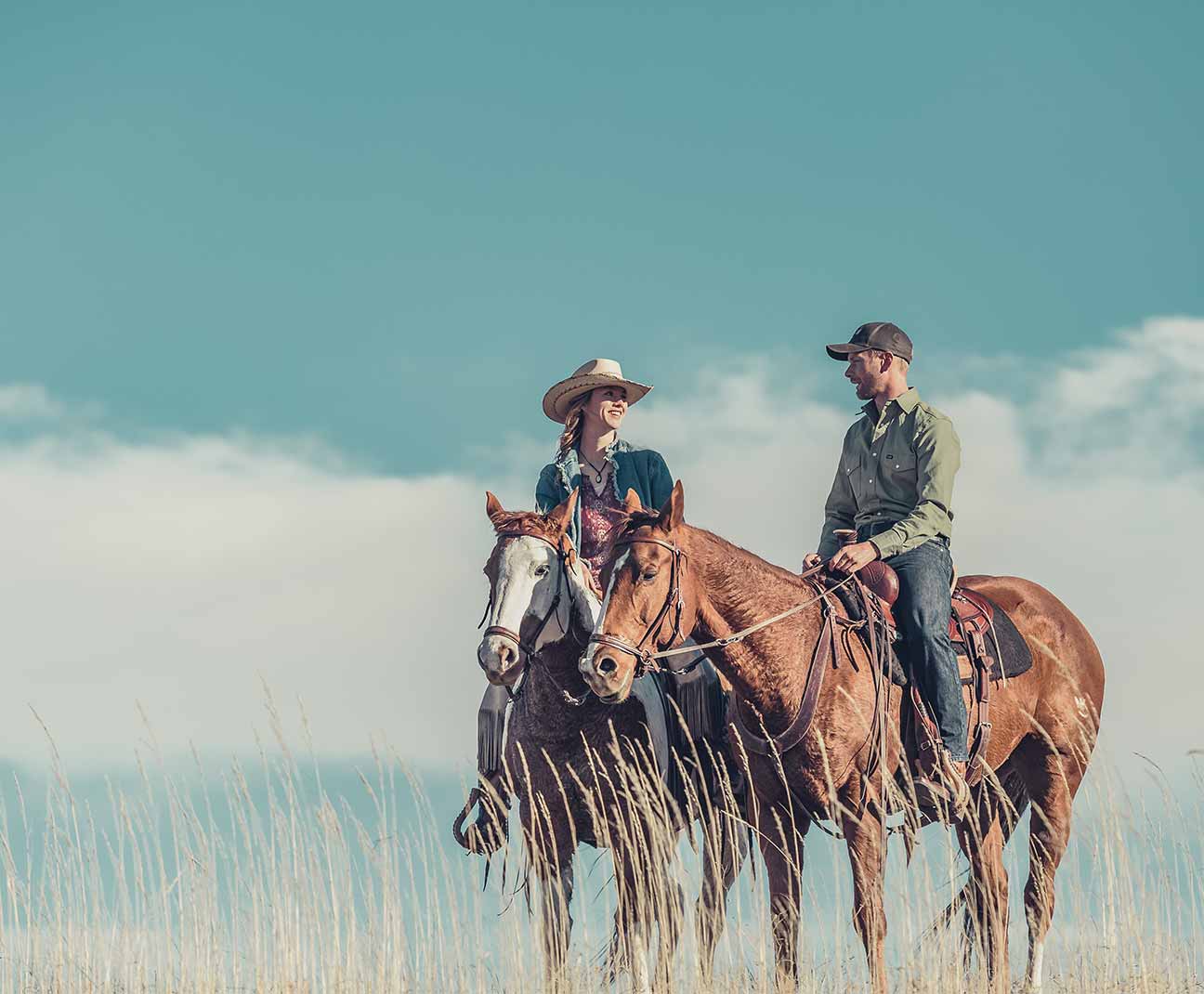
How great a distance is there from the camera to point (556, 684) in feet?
27.8

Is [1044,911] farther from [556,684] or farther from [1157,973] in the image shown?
[556,684]

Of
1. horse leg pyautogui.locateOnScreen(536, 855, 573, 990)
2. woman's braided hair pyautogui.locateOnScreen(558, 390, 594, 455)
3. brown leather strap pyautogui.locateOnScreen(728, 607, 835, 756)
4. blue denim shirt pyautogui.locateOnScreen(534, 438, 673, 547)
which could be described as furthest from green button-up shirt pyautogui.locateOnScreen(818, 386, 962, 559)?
→ horse leg pyautogui.locateOnScreen(536, 855, 573, 990)

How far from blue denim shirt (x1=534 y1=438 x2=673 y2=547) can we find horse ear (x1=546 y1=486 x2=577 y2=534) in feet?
2.03

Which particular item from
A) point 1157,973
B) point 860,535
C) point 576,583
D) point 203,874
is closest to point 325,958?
point 203,874

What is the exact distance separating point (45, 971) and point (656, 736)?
12.6ft

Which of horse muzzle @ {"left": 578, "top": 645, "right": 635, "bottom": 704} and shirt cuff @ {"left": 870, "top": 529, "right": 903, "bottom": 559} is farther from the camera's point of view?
shirt cuff @ {"left": 870, "top": 529, "right": 903, "bottom": 559}

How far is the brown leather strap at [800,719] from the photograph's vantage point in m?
7.95

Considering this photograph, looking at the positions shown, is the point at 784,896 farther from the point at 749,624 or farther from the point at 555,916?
the point at 749,624

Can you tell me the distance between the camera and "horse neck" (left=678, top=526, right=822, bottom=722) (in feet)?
25.8

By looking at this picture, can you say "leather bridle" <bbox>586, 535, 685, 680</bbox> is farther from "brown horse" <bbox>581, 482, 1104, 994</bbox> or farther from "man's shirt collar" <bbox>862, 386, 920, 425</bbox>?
"man's shirt collar" <bbox>862, 386, 920, 425</bbox>

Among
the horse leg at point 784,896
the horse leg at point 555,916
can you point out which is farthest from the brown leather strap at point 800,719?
the horse leg at point 555,916

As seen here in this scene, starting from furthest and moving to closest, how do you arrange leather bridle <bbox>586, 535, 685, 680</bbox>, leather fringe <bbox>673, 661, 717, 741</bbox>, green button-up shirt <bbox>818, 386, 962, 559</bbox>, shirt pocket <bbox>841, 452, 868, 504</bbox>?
shirt pocket <bbox>841, 452, 868, 504</bbox> → leather fringe <bbox>673, 661, 717, 741</bbox> → green button-up shirt <bbox>818, 386, 962, 559</bbox> → leather bridle <bbox>586, 535, 685, 680</bbox>

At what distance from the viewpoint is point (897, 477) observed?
9.10 meters

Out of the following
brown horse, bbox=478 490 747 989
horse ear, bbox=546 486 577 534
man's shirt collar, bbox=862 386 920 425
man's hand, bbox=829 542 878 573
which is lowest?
brown horse, bbox=478 490 747 989
